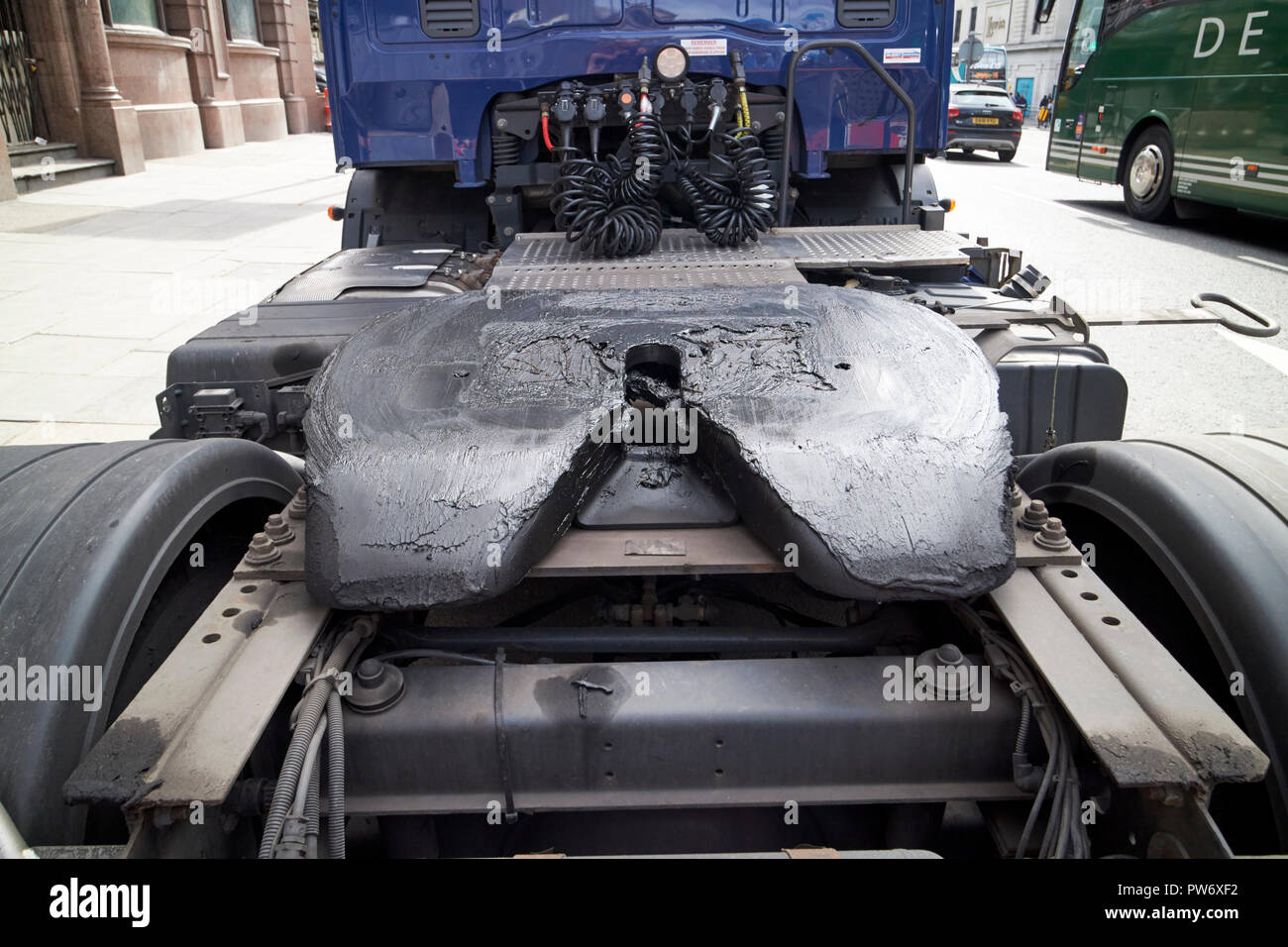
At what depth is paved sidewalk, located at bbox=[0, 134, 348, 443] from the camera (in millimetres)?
6090

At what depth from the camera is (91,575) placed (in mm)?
1813

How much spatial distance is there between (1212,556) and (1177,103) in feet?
40.3

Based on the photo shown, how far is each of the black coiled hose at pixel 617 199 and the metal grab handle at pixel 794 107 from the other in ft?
1.84

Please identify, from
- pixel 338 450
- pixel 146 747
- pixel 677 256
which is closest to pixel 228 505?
pixel 338 450

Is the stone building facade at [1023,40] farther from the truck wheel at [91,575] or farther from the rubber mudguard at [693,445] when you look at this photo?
the truck wheel at [91,575]

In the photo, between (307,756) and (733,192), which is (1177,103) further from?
(307,756)

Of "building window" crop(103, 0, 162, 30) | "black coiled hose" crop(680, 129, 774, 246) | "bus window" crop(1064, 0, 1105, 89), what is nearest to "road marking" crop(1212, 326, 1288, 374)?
"black coiled hose" crop(680, 129, 774, 246)

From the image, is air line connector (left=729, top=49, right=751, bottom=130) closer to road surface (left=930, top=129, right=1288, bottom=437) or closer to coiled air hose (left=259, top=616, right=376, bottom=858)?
road surface (left=930, top=129, right=1288, bottom=437)

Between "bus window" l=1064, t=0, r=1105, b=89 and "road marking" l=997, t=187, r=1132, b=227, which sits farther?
"bus window" l=1064, t=0, r=1105, b=89

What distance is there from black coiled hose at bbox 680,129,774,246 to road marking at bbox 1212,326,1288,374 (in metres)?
4.57

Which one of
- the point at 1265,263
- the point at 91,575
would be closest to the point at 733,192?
the point at 91,575

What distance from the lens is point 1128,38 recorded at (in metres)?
12.6

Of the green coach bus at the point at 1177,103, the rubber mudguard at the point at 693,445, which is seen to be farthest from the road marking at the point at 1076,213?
the rubber mudguard at the point at 693,445
